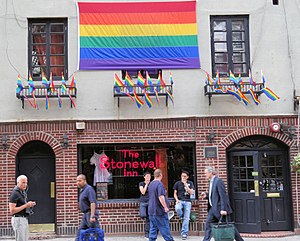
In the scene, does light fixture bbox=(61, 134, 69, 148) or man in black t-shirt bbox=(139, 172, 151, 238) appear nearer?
man in black t-shirt bbox=(139, 172, 151, 238)

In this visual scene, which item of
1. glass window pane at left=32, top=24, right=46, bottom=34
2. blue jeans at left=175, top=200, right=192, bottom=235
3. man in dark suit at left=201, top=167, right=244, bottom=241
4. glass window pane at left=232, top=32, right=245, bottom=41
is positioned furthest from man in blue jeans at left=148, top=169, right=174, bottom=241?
glass window pane at left=32, top=24, right=46, bottom=34

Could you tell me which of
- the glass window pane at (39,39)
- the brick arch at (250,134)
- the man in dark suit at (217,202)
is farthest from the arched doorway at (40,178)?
the man in dark suit at (217,202)

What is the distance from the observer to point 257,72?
1301 centimetres

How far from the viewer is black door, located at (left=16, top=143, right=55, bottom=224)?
12820 millimetres

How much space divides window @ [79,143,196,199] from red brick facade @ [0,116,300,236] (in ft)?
1.03

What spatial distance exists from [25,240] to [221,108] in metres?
6.35

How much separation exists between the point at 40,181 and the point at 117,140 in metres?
2.36

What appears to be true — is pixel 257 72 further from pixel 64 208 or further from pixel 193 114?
pixel 64 208

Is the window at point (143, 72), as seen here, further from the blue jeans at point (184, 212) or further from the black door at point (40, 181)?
the blue jeans at point (184, 212)

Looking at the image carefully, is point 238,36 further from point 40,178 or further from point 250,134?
point 40,178

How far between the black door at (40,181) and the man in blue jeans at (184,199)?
3342 millimetres

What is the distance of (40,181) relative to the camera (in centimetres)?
1293

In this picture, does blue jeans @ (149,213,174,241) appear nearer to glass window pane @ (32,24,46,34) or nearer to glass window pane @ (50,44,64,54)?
glass window pane @ (50,44,64,54)

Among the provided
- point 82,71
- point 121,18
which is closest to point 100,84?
point 82,71
